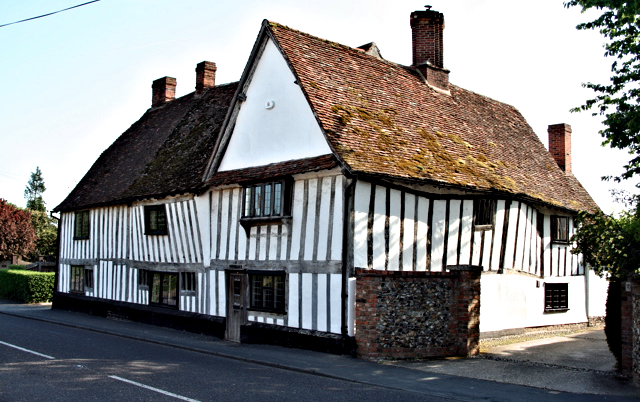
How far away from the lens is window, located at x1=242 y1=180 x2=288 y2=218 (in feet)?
48.6

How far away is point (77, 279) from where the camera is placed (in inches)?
984

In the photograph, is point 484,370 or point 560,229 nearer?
point 484,370

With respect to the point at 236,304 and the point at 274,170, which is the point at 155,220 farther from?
the point at 274,170

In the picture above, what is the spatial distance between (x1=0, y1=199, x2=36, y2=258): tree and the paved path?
114ft

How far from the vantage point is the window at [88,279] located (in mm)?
23938

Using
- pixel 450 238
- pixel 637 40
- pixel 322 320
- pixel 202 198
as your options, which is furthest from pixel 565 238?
pixel 202 198

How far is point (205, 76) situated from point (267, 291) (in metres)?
12.2

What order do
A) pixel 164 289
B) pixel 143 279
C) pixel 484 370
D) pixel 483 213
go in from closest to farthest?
1. pixel 484 370
2. pixel 483 213
3. pixel 164 289
4. pixel 143 279

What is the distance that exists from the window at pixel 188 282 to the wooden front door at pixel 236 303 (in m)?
2.08

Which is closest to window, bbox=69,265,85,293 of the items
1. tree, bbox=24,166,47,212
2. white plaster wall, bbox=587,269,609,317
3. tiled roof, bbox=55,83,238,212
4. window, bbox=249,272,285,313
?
tiled roof, bbox=55,83,238,212

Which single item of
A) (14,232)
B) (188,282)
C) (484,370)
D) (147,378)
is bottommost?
(484,370)

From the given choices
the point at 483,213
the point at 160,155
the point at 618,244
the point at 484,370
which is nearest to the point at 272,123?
the point at 483,213

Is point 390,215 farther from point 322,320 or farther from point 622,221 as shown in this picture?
point 622,221

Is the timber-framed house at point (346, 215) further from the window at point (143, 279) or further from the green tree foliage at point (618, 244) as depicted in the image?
the green tree foliage at point (618, 244)
